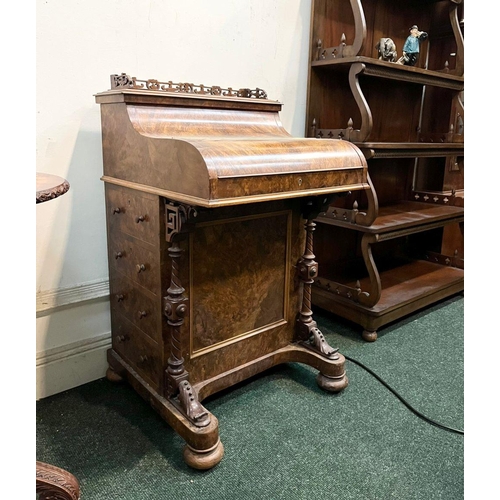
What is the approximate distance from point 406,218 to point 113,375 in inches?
67.1

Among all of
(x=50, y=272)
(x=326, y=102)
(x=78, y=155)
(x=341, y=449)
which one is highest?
(x=326, y=102)

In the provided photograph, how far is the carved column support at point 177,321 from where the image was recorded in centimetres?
146

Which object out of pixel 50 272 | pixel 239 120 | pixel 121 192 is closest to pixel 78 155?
pixel 121 192

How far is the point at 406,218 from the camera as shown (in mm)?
2574

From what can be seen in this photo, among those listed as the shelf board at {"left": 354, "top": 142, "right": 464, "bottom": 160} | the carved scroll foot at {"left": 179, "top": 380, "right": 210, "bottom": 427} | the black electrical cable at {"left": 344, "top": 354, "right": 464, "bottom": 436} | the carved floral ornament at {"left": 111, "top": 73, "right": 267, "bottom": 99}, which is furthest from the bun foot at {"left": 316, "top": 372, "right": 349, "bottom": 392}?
the carved floral ornament at {"left": 111, "top": 73, "right": 267, "bottom": 99}

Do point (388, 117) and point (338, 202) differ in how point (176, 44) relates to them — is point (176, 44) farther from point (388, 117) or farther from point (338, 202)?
point (388, 117)

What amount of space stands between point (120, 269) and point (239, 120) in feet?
2.42

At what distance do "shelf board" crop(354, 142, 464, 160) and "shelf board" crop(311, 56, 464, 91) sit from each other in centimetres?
33

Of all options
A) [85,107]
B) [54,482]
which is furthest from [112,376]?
[85,107]

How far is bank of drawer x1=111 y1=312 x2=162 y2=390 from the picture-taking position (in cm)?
170

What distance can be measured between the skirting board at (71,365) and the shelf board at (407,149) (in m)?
1.48

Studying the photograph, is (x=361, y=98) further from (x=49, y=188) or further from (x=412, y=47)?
(x=49, y=188)

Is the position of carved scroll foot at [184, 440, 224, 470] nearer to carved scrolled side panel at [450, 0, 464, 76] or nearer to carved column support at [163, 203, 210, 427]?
carved column support at [163, 203, 210, 427]

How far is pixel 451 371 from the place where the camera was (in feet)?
7.00
